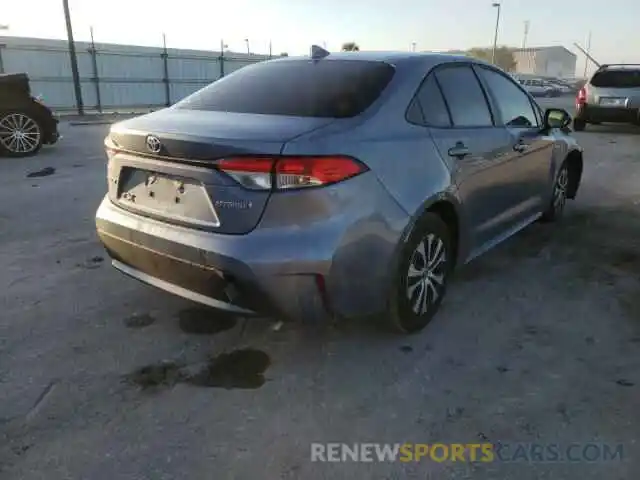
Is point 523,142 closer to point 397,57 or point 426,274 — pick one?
point 397,57

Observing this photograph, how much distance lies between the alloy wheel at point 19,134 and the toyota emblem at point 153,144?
7968 millimetres

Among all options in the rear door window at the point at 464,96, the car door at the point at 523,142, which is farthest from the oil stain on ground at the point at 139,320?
the car door at the point at 523,142

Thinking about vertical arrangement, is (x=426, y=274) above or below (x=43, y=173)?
above

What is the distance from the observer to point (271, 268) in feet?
8.00

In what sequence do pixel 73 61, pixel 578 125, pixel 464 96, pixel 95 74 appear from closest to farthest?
pixel 464 96
pixel 578 125
pixel 73 61
pixel 95 74

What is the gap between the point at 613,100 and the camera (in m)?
13.1

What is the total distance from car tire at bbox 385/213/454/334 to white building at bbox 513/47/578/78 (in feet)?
337

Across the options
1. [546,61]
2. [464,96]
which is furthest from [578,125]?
[546,61]

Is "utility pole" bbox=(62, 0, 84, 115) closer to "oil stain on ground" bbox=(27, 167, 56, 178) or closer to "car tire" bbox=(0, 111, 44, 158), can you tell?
"car tire" bbox=(0, 111, 44, 158)

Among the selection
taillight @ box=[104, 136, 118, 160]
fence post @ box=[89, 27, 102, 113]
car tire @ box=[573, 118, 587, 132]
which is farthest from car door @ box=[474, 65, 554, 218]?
fence post @ box=[89, 27, 102, 113]

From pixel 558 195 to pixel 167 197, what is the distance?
156 inches

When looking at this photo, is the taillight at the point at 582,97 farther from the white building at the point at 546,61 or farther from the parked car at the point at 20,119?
the white building at the point at 546,61

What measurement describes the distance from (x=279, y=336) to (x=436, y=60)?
188cm

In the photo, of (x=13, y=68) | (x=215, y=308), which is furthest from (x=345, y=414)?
(x=13, y=68)
